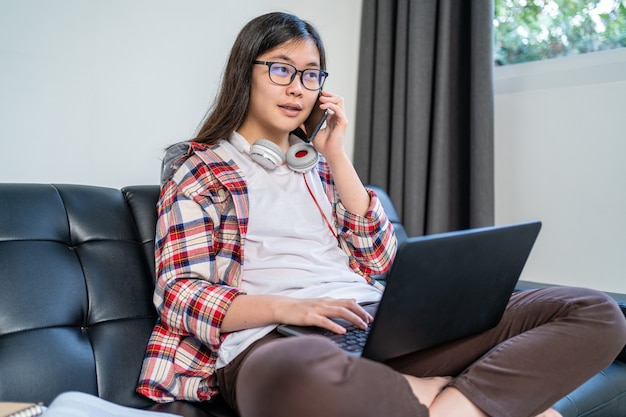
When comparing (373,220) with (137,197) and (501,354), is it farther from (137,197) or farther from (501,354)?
(137,197)

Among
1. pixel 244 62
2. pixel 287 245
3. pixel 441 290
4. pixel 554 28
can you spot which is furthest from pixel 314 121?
pixel 554 28

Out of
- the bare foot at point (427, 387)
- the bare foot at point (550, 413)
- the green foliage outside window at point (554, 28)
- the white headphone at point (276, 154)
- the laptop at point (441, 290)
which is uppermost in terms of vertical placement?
the green foliage outside window at point (554, 28)

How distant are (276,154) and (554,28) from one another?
4.70 feet

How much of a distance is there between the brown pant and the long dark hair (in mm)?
566

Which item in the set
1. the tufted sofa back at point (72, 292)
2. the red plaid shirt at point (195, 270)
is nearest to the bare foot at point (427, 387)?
the red plaid shirt at point (195, 270)

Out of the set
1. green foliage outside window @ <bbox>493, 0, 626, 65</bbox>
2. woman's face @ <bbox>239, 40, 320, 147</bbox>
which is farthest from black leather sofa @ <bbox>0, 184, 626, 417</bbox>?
green foliage outside window @ <bbox>493, 0, 626, 65</bbox>

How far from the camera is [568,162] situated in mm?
2014

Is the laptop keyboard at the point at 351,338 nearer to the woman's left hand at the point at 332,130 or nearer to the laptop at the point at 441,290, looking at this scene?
the laptop at the point at 441,290

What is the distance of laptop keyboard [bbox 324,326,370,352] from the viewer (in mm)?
926

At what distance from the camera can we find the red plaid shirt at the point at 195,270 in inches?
43.9

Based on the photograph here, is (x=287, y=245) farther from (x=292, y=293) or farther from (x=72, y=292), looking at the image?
(x=72, y=292)

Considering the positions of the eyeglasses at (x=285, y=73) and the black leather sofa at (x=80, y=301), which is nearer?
the black leather sofa at (x=80, y=301)

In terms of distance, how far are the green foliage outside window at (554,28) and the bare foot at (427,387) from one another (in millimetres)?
1557

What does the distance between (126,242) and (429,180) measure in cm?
131
